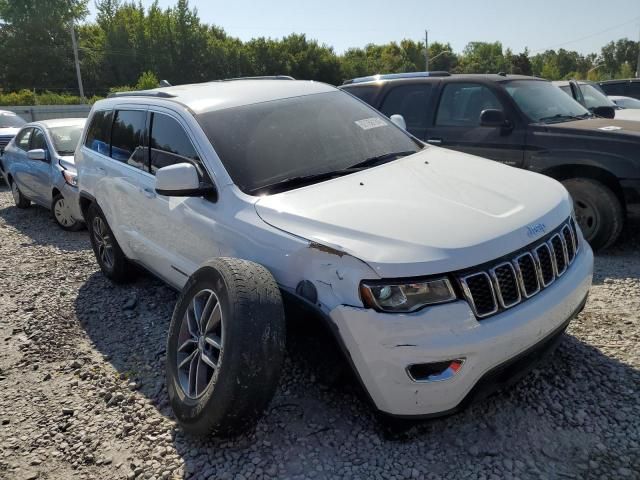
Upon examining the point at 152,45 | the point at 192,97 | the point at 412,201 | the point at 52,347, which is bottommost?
the point at 52,347

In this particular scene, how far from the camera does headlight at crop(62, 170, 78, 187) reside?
7.09 meters

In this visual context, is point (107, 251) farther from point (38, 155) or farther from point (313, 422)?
point (38, 155)

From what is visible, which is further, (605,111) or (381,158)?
(605,111)

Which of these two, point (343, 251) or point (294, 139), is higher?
point (294, 139)

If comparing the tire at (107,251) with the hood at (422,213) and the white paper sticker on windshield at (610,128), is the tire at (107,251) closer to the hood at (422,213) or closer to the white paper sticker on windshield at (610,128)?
the hood at (422,213)

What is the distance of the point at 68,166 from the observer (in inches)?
291

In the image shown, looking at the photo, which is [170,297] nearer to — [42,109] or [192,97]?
[192,97]

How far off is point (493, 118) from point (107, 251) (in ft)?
13.7

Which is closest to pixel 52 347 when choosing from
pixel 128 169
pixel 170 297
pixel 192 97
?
pixel 170 297

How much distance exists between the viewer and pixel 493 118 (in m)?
5.68

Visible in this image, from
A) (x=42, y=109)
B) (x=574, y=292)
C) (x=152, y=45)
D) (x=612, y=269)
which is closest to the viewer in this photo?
(x=574, y=292)

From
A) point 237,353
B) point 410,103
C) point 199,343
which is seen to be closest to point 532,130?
point 410,103

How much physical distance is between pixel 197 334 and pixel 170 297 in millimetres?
1897

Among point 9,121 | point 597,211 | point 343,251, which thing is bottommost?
point 597,211
